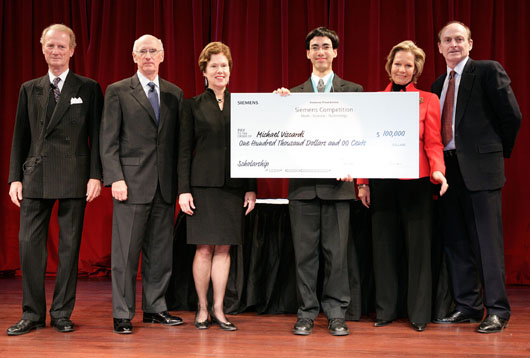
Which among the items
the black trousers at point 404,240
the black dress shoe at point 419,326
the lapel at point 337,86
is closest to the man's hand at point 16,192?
the lapel at point 337,86

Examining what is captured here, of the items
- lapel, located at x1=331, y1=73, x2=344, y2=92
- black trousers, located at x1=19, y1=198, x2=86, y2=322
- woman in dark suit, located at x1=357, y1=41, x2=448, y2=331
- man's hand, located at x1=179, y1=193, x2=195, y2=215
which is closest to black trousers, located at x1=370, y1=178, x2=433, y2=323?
woman in dark suit, located at x1=357, y1=41, x2=448, y2=331

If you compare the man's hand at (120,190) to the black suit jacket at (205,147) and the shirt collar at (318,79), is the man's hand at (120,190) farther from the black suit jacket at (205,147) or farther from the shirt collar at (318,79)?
the shirt collar at (318,79)

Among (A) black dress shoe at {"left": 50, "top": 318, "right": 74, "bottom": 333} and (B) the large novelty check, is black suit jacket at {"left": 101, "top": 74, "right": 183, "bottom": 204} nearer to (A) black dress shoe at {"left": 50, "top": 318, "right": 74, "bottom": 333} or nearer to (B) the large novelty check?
(B) the large novelty check

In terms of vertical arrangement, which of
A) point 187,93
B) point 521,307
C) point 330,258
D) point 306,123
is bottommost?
point 521,307

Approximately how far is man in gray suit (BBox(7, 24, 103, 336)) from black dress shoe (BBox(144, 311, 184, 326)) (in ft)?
1.45

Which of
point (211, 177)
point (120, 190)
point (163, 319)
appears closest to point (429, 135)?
point (211, 177)

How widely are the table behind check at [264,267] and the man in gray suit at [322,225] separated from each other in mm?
445

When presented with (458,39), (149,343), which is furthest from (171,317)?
(458,39)

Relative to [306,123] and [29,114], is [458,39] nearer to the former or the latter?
[306,123]

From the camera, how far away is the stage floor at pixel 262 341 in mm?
2758

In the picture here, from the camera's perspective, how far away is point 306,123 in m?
3.11

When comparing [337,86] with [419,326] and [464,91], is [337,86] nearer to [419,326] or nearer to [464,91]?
[464,91]

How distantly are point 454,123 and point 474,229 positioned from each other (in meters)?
0.63

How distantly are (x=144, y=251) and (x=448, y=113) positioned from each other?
1.99 metres
